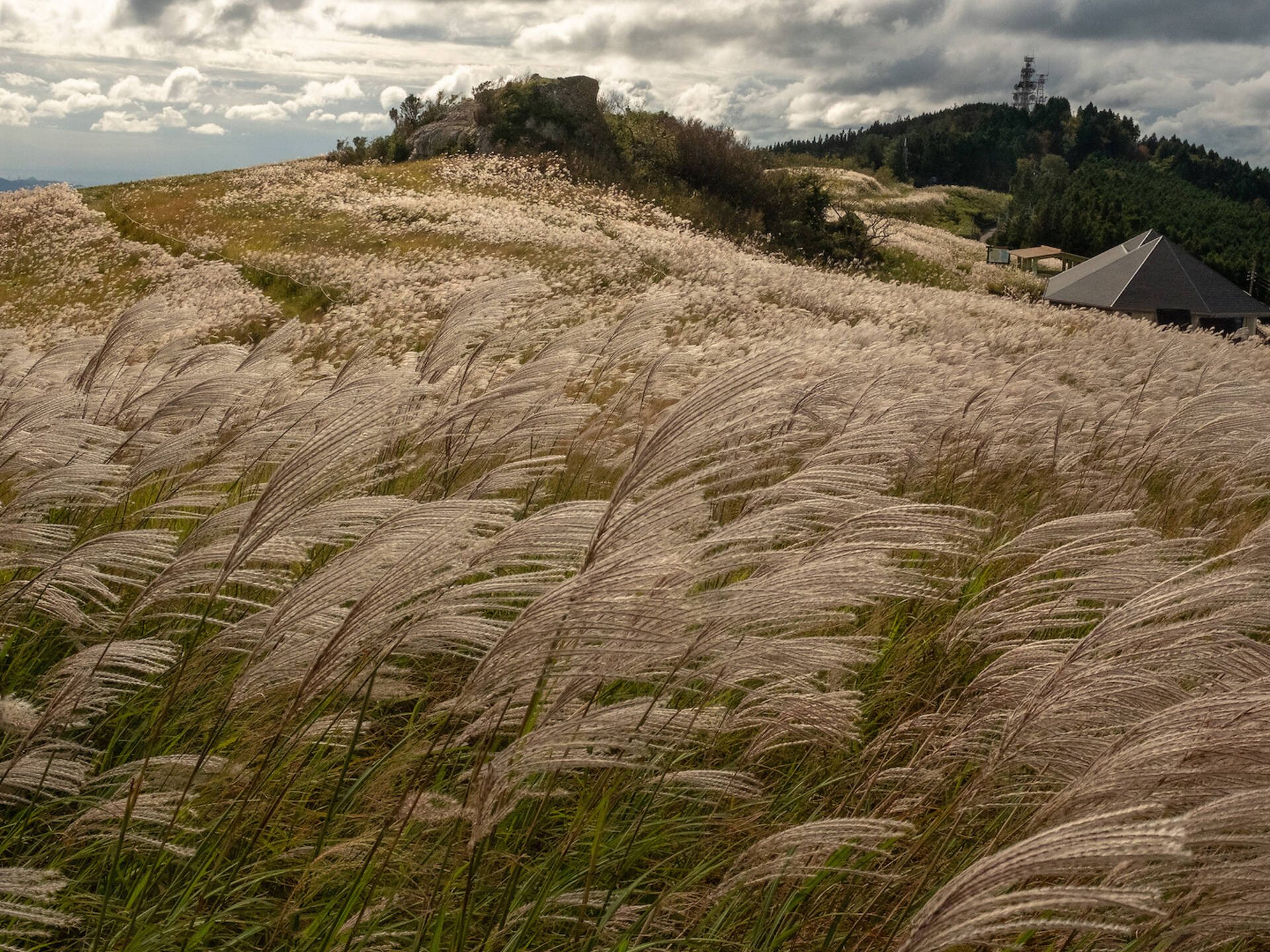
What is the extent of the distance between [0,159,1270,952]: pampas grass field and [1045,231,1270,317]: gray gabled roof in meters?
34.5

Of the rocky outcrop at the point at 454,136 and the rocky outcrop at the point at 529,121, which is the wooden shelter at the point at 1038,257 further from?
the rocky outcrop at the point at 454,136

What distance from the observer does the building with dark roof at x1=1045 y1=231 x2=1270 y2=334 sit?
107ft

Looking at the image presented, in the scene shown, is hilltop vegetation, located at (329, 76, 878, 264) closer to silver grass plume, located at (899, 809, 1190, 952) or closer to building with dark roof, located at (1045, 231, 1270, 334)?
building with dark roof, located at (1045, 231, 1270, 334)

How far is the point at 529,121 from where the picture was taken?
1104 inches

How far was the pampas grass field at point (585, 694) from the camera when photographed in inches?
50.1

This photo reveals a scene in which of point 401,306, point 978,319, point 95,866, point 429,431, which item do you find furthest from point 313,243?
point 95,866

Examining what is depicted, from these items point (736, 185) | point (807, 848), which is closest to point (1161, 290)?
point (736, 185)

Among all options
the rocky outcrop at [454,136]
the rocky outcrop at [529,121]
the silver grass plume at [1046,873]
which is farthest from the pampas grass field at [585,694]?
the rocky outcrop at [454,136]

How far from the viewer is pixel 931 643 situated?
2.74 meters

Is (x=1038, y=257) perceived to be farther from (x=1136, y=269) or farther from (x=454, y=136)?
(x=454, y=136)

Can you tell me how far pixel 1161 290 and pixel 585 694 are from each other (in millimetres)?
39849

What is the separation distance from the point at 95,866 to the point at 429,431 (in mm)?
1565

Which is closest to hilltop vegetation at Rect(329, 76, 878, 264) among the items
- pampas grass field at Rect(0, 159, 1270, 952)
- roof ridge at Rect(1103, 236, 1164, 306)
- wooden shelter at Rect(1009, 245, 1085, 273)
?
roof ridge at Rect(1103, 236, 1164, 306)

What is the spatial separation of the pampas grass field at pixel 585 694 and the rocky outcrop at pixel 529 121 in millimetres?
26551
